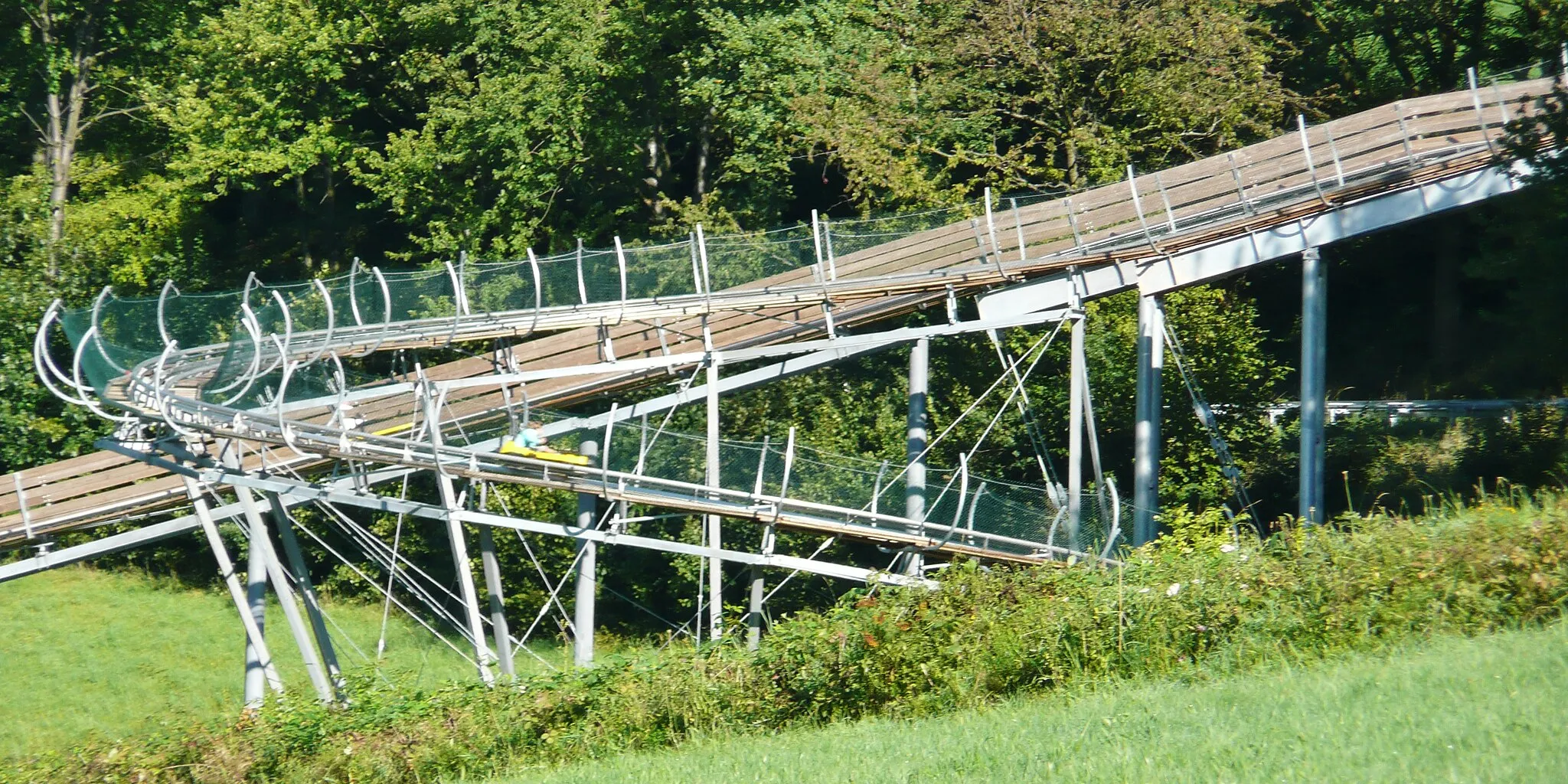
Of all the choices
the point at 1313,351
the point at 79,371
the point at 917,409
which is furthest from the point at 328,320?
the point at 1313,351

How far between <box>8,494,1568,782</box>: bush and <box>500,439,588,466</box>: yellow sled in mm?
3607

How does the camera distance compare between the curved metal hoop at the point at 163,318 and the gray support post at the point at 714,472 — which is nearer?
the curved metal hoop at the point at 163,318

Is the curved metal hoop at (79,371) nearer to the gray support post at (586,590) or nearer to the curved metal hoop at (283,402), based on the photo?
the curved metal hoop at (283,402)

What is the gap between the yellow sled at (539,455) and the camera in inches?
597

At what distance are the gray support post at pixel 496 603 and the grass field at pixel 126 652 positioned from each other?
12.0ft

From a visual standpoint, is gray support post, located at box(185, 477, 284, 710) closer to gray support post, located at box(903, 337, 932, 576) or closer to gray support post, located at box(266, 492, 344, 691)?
gray support post, located at box(266, 492, 344, 691)

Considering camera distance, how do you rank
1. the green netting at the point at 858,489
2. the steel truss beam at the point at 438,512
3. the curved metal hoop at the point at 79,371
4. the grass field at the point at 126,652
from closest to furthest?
the steel truss beam at the point at 438,512 < the curved metal hoop at the point at 79,371 < the green netting at the point at 858,489 < the grass field at the point at 126,652

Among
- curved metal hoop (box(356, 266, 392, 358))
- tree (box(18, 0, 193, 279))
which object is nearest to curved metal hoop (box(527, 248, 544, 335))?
curved metal hoop (box(356, 266, 392, 358))

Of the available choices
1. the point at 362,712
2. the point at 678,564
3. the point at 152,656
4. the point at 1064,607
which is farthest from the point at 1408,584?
the point at 152,656

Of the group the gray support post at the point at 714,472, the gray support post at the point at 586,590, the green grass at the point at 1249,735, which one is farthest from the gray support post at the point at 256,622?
the green grass at the point at 1249,735

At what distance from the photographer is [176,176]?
109 ft

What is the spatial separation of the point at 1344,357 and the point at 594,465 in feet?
59.3

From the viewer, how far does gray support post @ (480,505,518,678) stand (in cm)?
1654

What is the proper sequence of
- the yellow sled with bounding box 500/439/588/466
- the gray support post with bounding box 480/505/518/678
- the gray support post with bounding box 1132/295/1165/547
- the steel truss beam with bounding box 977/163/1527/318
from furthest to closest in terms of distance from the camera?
1. the gray support post with bounding box 1132/295/1165/547
2. the steel truss beam with bounding box 977/163/1527/318
3. the gray support post with bounding box 480/505/518/678
4. the yellow sled with bounding box 500/439/588/466
